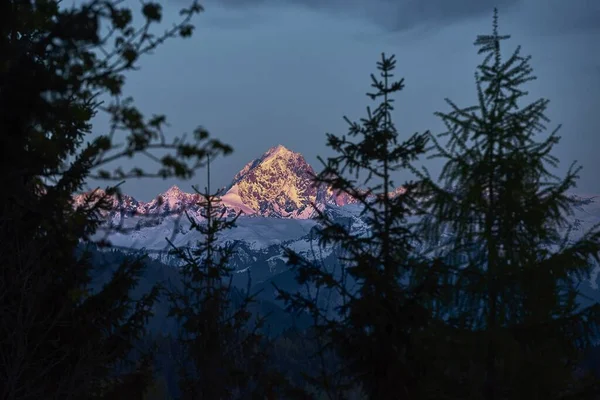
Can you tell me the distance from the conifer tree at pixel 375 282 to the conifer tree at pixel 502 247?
19.5 inches

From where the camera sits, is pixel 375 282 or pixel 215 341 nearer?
pixel 375 282

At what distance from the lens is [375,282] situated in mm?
10172

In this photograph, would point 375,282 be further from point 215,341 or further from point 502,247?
point 215,341

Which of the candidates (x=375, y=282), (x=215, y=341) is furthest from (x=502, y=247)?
(x=215, y=341)

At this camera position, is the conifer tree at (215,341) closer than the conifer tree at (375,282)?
No

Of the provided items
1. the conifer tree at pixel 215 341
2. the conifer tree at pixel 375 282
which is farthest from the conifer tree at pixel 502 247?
the conifer tree at pixel 215 341

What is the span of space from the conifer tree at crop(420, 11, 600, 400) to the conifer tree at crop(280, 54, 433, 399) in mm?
496

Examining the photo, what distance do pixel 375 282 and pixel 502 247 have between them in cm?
215

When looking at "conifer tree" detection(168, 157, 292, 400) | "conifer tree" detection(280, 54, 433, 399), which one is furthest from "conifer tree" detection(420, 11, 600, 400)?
"conifer tree" detection(168, 157, 292, 400)

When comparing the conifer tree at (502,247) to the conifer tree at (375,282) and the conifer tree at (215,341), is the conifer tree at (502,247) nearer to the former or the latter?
the conifer tree at (375,282)

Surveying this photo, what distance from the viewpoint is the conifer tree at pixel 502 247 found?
10406mm

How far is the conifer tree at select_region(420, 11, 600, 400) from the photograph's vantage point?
34.1 ft

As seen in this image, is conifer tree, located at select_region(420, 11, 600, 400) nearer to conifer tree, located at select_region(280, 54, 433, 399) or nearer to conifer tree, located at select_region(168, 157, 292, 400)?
conifer tree, located at select_region(280, 54, 433, 399)

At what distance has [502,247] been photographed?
10.7m
